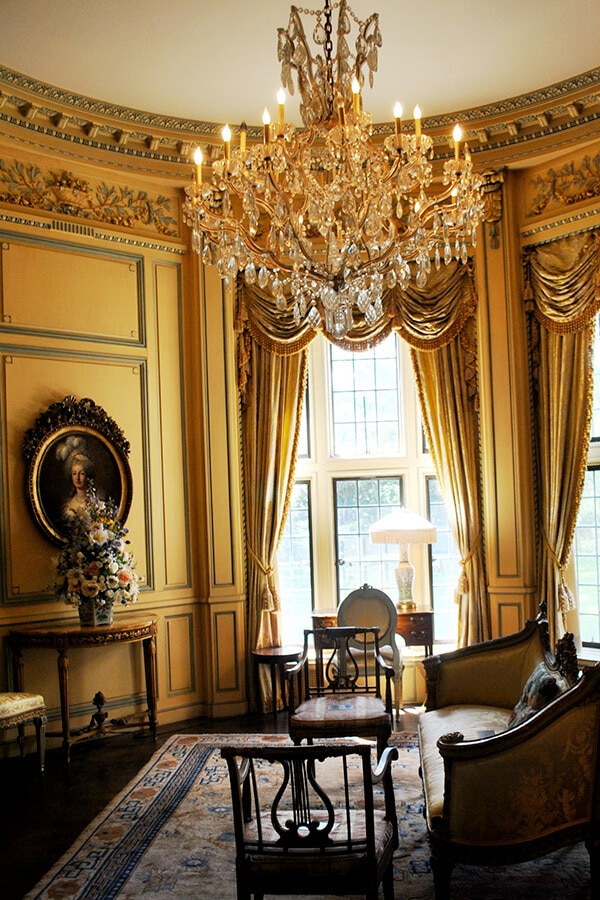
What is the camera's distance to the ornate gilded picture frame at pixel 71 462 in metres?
5.97

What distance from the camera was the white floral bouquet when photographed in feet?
18.9

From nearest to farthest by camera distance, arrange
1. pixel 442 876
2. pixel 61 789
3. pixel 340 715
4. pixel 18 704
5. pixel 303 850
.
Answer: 1. pixel 303 850
2. pixel 442 876
3. pixel 340 715
4. pixel 61 789
5. pixel 18 704

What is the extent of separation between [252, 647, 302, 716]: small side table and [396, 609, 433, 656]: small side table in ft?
2.54

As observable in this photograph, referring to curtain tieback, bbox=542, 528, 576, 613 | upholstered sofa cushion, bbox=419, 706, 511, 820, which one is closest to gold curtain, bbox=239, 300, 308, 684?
curtain tieback, bbox=542, 528, 576, 613

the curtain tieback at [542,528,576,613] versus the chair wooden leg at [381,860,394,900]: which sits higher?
the curtain tieback at [542,528,576,613]

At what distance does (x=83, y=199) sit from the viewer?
6.33 meters

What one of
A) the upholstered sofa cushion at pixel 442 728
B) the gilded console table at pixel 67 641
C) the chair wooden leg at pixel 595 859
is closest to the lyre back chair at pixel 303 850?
the upholstered sofa cushion at pixel 442 728

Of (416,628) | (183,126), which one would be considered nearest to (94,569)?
(416,628)

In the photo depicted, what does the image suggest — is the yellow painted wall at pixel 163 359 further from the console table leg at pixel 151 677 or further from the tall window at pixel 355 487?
the tall window at pixel 355 487

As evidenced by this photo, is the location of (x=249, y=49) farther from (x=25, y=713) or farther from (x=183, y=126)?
(x=25, y=713)

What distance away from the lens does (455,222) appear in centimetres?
417

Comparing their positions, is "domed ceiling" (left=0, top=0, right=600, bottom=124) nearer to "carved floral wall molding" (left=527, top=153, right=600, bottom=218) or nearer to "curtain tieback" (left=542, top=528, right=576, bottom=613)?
"carved floral wall molding" (left=527, top=153, right=600, bottom=218)

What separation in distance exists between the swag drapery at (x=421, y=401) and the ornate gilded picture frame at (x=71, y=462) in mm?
1015

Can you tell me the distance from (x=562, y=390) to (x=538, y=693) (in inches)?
116
